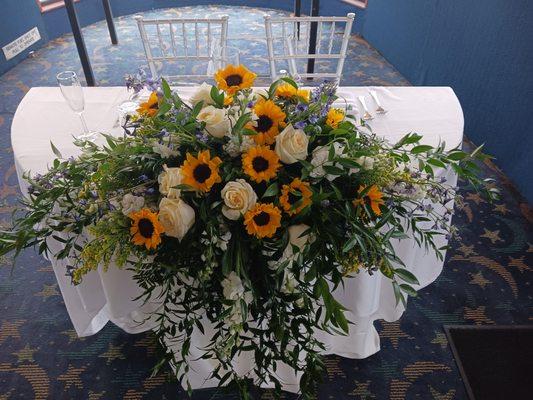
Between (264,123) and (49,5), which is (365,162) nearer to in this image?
(264,123)

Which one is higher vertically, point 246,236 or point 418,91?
point 246,236

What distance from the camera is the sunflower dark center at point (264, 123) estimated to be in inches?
33.2

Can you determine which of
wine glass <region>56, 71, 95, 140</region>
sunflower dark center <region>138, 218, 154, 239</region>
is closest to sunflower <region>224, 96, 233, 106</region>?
sunflower dark center <region>138, 218, 154, 239</region>

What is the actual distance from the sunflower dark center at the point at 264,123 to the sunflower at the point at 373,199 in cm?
22

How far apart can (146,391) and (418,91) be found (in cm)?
157

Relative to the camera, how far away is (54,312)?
1.78 metres

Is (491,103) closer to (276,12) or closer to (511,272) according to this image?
(511,272)

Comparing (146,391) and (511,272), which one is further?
(511,272)

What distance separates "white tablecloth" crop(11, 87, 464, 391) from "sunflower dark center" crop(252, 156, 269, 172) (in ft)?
1.80

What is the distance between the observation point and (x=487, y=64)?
2.55m

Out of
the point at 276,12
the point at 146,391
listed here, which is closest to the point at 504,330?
the point at 146,391

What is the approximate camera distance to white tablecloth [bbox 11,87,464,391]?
1.28 m

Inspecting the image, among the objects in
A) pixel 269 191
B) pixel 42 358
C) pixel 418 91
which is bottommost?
pixel 42 358

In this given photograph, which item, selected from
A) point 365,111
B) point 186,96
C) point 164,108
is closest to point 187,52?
point 186,96
